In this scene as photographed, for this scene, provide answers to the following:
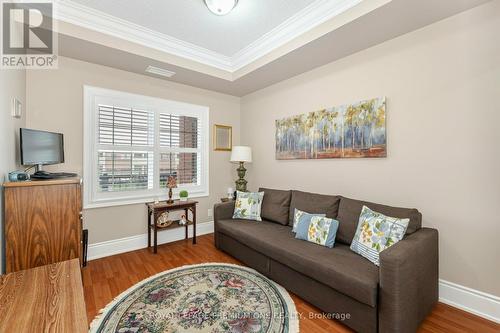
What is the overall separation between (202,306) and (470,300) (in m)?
2.28

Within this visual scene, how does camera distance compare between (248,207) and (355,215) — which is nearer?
(355,215)

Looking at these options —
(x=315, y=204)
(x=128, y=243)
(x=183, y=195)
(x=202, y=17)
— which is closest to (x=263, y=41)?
(x=202, y=17)

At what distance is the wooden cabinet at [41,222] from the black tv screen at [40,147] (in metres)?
0.36

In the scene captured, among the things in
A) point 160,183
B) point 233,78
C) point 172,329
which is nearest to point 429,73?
point 233,78

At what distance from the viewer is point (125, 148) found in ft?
10.7

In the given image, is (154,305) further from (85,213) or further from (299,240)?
(85,213)

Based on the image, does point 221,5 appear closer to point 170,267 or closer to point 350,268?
point 350,268

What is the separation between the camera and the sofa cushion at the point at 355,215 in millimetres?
2000

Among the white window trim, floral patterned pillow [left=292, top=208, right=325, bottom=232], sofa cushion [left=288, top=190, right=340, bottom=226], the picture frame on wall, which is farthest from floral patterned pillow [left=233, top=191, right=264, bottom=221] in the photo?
the picture frame on wall

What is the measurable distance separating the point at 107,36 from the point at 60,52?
2.21 feet

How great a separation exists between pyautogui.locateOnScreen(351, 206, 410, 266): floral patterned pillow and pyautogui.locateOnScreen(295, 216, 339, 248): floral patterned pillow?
0.21 m

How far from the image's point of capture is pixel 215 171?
4.19 metres

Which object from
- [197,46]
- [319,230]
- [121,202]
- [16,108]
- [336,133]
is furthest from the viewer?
[121,202]

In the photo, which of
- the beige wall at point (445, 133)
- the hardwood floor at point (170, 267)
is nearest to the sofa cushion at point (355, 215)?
the beige wall at point (445, 133)
